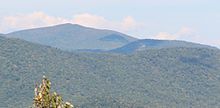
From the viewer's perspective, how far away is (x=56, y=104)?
30312 millimetres

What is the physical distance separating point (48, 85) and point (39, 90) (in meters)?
0.57

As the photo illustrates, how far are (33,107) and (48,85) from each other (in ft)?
4.61

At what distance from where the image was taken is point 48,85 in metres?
30.1

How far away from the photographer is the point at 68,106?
30.0 m

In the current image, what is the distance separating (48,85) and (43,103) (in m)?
0.92

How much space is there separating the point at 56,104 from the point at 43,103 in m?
0.63

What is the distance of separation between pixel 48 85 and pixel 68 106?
1.40 m

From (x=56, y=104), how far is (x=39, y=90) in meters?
1.07

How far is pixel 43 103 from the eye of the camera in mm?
30250

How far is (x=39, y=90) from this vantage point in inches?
1195

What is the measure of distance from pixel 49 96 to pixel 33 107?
0.96 m

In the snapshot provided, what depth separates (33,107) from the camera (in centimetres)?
3056

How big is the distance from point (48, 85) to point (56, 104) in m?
1.01
